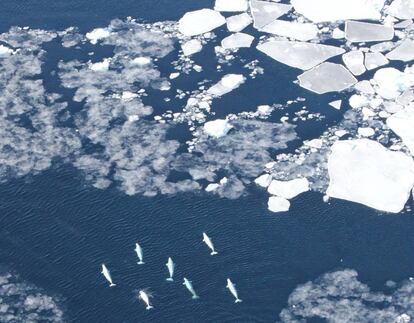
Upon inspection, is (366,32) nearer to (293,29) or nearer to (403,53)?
(403,53)

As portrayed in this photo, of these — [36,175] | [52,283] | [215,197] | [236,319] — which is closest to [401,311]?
[236,319]

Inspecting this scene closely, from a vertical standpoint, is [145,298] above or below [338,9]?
below

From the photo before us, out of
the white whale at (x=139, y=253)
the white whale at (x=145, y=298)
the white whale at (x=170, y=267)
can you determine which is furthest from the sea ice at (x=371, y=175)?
the white whale at (x=145, y=298)

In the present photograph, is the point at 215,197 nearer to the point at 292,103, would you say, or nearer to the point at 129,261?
the point at 129,261

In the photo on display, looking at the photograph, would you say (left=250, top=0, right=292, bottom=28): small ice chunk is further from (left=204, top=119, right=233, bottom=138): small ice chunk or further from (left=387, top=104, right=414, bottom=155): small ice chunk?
(left=387, top=104, right=414, bottom=155): small ice chunk

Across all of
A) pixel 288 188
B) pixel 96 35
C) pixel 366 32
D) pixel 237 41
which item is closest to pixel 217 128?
pixel 288 188

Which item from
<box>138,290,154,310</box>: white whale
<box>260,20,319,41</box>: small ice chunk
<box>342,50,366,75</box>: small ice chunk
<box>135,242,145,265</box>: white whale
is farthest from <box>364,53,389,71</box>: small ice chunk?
<box>138,290,154,310</box>: white whale
